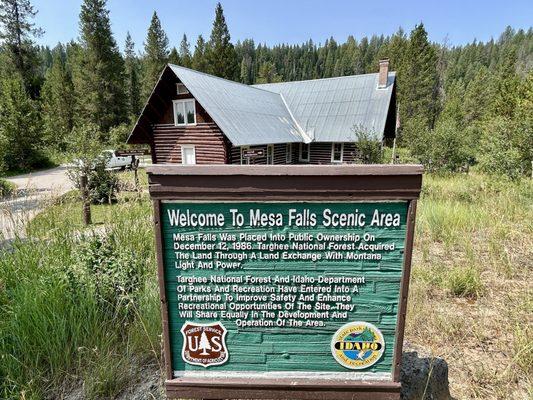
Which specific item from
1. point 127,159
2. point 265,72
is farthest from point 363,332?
point 265,72

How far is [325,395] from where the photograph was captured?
1.85 metres

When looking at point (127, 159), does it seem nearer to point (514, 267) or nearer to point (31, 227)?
point (31, 227)

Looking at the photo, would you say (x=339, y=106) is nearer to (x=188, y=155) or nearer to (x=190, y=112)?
(x=190, y=112)

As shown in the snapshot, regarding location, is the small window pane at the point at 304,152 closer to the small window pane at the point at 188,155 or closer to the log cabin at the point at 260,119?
the log cabin at the point at 260,119

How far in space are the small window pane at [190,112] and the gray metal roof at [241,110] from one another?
3.87ft

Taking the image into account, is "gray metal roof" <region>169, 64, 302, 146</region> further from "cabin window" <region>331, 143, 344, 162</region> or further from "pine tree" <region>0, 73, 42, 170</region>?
"pine tree" <region>0, 73, 42, 170</region>

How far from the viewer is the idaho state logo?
1.89 meters

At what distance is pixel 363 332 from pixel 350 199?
2.60ft

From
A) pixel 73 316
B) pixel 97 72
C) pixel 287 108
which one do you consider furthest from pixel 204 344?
pixel 97 72

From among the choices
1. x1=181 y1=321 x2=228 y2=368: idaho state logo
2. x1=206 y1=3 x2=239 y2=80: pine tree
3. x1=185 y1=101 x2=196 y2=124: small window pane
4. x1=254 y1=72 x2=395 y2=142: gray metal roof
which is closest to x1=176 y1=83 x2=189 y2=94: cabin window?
x1=185 y1=101 x2=196 y2=124: small window pane

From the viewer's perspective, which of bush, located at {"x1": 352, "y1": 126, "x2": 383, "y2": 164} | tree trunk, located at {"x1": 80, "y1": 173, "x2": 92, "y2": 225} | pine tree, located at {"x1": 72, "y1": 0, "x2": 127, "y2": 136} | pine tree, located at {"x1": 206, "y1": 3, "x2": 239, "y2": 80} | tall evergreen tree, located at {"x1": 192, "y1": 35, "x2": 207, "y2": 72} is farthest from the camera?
tall evergreen tree, located at {"x1": 192, "y1": 35, "x2": 207, "y2": 72}

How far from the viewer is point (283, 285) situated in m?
1.85

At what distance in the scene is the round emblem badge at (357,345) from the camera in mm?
1847

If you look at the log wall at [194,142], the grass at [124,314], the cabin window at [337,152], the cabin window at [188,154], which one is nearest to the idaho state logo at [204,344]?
the grass at [124,314]
